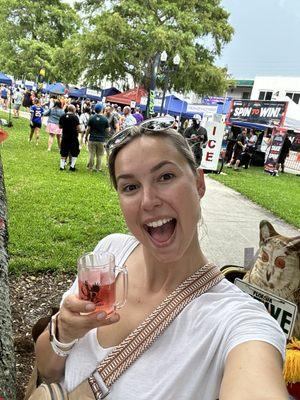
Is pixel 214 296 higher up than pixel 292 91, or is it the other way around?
pixel 292 91

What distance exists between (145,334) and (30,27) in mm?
44676

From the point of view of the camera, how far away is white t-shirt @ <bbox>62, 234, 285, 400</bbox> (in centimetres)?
114

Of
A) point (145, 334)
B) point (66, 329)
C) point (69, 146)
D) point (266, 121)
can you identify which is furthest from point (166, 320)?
point (266, 121)

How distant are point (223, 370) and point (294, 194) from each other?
446 inches

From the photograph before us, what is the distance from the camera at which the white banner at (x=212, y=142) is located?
481 inches

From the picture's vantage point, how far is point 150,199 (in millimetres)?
1354

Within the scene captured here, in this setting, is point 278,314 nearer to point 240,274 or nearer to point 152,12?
point 240,274

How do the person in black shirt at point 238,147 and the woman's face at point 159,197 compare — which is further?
the person in black shirt at point 238,147

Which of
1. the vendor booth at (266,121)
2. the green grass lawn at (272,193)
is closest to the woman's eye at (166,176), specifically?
the green grass lawn at (272,193)

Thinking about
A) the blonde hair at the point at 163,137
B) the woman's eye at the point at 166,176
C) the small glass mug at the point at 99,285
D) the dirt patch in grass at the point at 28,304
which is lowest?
the dirt patch in grass at the point at 28,304

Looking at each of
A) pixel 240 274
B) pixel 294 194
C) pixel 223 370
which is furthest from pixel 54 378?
pixel 294 194

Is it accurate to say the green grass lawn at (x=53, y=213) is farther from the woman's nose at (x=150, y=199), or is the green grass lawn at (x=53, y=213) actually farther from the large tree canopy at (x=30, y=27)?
the large tree canopy at (x=30, y=27)

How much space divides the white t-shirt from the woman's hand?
5.3 inches

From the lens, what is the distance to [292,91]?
39656mm
